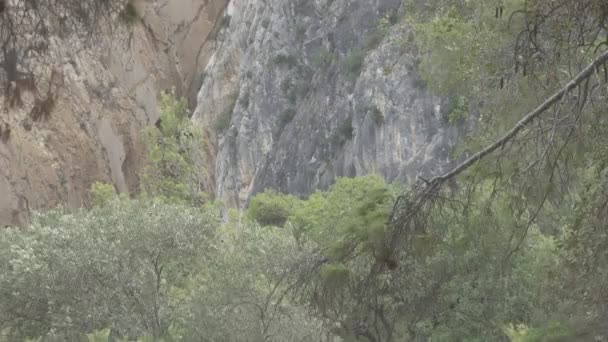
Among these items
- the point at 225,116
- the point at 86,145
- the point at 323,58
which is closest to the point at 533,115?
the point at 323,58

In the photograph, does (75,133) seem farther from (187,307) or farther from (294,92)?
(187,307)

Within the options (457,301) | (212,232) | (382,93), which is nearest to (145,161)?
(382,93)

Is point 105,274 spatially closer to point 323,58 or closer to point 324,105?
point 324,105

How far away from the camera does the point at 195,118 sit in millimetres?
55844

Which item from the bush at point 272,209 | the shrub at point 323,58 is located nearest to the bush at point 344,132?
the bush at point 272,209

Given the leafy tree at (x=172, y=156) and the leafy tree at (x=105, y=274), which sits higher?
the leafy tree at (x=172, y=156)

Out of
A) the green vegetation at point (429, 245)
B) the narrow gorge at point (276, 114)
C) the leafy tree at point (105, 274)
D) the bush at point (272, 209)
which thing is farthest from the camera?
the bush at point (272, 209)

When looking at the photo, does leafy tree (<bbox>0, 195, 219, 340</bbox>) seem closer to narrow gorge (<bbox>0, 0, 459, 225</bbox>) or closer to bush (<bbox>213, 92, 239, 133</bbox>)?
narrow gorge (<bbox>0, 0, 459, 225</bbox>)

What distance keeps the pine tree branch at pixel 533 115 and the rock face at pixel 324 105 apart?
85.4 ft

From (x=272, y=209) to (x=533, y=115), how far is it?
34339mm

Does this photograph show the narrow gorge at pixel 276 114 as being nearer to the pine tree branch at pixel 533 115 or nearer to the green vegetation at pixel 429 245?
the green vegetation at pixel 429 245

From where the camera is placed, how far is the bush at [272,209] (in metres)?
38.0

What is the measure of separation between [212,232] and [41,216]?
790cm

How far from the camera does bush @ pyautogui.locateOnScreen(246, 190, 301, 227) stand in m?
38.0
